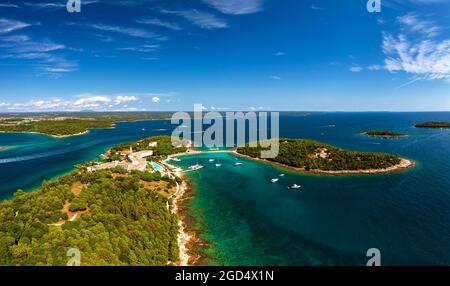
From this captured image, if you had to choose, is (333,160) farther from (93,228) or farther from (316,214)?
(93,228)

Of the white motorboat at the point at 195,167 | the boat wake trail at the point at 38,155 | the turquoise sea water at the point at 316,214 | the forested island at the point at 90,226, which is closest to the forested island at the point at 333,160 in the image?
the turquoise sea water at the point at 316,214

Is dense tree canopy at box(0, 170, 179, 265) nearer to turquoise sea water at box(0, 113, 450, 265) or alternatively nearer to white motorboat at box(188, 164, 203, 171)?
turquoise sea water at box(0, 113, 450, 265)

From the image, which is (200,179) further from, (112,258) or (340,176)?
(112,258)

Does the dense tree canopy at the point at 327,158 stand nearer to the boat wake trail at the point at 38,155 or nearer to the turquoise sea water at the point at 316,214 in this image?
the turquoise sea water at the point at 316,214

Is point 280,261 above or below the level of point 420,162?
below

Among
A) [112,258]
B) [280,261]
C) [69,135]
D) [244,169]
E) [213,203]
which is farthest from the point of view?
[69,135]

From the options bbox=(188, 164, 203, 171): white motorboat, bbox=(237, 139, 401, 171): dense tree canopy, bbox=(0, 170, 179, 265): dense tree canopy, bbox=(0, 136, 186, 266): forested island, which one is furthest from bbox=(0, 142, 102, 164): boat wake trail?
bbox=(237, 139, 401, 171): dense tree canopy

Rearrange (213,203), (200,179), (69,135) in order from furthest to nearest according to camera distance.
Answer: (69,135), (200,179), (213,203)
